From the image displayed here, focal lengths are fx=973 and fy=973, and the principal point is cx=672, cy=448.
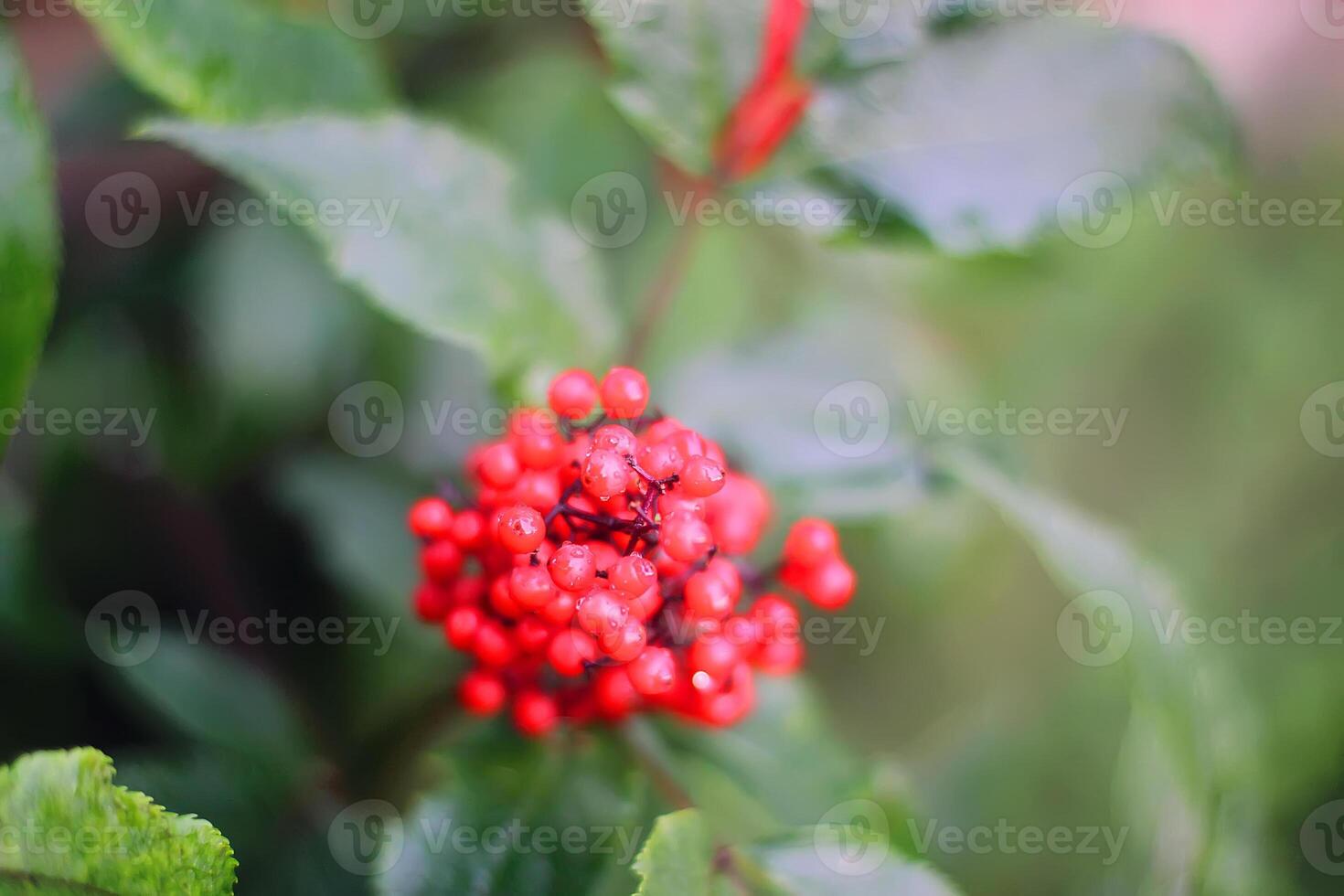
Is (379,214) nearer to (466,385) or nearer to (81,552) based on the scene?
(466,385)

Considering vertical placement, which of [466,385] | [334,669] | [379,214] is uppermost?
[466,385]

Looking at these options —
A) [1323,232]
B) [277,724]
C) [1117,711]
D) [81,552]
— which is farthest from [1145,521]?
[81,552]
